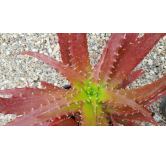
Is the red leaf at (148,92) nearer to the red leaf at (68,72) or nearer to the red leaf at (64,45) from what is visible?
the red leaf at (68,72)

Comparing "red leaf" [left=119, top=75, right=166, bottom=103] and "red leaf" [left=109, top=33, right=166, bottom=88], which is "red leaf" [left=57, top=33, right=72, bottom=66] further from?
"red leaf" [left=119, top=75, right=166, bottom=103]

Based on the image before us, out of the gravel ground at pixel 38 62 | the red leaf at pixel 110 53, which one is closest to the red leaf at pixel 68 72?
the red leaf at pixel 110 53

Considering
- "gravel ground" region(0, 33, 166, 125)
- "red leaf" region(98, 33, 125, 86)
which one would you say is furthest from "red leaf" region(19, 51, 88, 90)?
"gravel ground" region(0, 33, 166, 125)

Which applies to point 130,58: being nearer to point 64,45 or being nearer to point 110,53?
point 110,53

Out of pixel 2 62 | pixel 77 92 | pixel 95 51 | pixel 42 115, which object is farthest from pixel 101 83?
pixel 2 62

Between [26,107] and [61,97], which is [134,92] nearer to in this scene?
[61,97]
